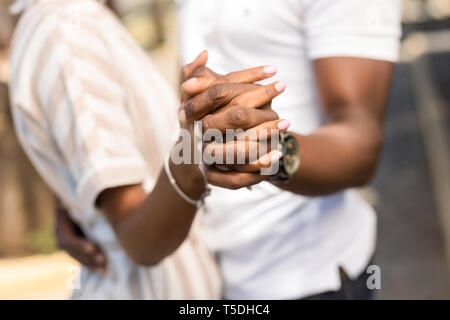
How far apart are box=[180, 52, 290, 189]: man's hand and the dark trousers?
0.43 m

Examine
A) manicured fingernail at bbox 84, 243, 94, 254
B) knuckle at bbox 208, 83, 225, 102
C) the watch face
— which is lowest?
manicured fingernail at bbox 84, 243, 94, 254

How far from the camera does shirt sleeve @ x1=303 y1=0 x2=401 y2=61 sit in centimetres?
106

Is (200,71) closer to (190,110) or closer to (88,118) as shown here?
(190,110)

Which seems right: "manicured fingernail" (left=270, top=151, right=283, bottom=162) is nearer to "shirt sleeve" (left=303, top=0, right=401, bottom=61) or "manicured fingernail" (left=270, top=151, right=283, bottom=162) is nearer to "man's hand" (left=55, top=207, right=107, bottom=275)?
"shirt sleeve" (left=303, top=0, right=401, bottom=61)

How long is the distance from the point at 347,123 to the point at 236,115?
38 cm

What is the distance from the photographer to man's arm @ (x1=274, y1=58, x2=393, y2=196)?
100cm

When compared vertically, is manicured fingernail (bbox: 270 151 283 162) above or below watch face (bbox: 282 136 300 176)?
below

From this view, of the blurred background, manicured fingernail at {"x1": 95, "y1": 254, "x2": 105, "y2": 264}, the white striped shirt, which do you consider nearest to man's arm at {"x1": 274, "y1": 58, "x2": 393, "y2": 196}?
the white striped shirt

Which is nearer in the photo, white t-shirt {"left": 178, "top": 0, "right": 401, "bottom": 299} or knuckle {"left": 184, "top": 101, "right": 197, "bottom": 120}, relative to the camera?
knuckle {"left": 184, "top": 101, "right": 197, "bottom": 120}

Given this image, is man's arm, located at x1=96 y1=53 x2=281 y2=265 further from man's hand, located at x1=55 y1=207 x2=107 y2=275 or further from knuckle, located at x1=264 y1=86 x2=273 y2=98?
man's hand, located at x1=55 y1=207 x2=107 y2=275

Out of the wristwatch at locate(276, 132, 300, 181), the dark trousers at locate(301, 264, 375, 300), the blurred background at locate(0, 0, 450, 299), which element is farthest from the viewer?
the blurred background at locate(0, 0, 450, 299)

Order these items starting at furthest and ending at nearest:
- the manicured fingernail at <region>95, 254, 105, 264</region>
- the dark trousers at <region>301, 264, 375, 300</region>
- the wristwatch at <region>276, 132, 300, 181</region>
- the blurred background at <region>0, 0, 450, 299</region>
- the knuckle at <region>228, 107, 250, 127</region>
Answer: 1. the blurred background at <region>0, 0, 450, 299</region>
2. the manicured fingernail at <region>95, 254, 105, 264</region>
3. the dark trousers at <region>301, 264, 375, 300</region>
4. the wristwatch at <region>276, 132, 300, 181</region>
5. the knuckle at <region>228, 107, 250, 127</region>

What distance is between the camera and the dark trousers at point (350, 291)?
1.12m
